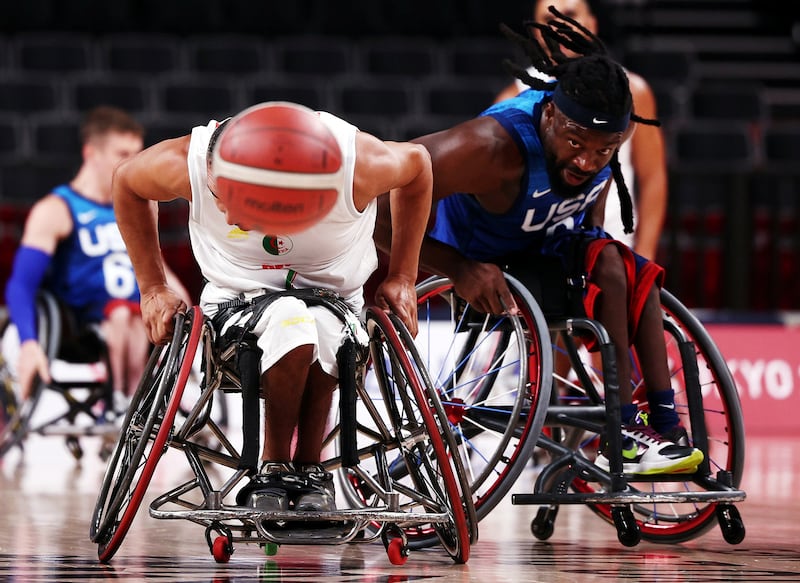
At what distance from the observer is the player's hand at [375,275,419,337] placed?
284cm

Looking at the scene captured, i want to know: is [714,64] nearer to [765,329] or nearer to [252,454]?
[765,329]

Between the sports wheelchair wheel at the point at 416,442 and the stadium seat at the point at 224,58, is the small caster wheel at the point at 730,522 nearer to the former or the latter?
the sports wheelchair wheel at the point at 416,442

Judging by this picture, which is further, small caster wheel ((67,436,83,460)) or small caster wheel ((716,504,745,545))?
small caster wheel ((67,436,83,460))

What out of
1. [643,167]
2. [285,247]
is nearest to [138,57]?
[643,167]

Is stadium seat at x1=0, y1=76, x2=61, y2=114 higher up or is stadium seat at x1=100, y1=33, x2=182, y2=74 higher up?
stadium seat at x1=100, y1=33, x2=182, y2=74

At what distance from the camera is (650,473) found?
299cm

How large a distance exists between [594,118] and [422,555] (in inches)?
40.9

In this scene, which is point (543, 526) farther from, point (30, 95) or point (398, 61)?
point (398, 61)

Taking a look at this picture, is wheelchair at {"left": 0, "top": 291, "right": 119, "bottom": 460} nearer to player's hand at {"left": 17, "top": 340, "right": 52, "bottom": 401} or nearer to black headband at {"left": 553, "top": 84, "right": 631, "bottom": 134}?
player's hand at {"left": 17, "top": 340, "right": 52, "bottom": 401}

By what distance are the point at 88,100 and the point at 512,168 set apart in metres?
6.81

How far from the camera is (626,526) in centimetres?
302

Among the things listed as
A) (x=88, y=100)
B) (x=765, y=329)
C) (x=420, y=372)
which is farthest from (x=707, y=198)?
(x=420, y=372)

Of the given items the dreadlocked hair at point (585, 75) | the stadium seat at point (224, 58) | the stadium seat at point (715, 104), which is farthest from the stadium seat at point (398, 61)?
the dreadlocked hair at point (585, 75)

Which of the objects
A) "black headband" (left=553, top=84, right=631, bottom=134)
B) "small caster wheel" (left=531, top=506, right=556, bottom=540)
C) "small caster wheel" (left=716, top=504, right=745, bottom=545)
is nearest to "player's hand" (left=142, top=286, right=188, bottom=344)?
"black headband" (left=553, top=84, right=631, bottom=134)
